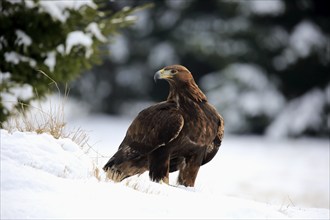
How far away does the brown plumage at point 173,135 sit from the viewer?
Result: 17.2 ft

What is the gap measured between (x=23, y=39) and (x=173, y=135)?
3.61m

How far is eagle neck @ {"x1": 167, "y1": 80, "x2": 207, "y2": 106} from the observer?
5414 millimetres

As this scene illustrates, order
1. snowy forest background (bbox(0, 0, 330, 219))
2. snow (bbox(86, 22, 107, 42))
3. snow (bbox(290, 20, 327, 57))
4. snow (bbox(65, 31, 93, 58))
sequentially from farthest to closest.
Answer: snow (bbox(290, 20, 327, 57)), snow (bbox(86, 22, 107, 42)), snow (bbox(65, 31, 93, 58)), snowy forest background (bbox(0, 0, 330, 219))

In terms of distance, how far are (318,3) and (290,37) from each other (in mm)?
1399

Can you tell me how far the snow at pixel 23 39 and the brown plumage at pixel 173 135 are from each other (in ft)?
9.71

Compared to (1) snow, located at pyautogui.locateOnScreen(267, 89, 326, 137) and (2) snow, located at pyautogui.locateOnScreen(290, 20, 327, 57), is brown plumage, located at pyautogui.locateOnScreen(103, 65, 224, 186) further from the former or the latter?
(2) snow, located at pyautogui.locateOnScreen(290, 20, 327, 57)

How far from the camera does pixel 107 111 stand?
819 inches

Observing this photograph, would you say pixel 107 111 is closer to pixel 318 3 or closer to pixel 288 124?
pixel 288 124

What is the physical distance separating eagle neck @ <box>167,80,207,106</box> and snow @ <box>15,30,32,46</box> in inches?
126

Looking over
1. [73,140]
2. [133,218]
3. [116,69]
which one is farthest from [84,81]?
[133,218]

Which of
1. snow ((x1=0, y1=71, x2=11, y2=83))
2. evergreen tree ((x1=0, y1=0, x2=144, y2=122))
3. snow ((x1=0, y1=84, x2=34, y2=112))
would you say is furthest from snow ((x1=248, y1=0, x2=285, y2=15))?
snow ((x1=0, y1=71, x2=11, y2=83))

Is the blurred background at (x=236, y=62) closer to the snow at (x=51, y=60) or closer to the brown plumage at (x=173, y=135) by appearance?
the snow at (x=51, y=60)

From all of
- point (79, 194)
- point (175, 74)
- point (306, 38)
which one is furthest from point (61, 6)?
point (306, 38)

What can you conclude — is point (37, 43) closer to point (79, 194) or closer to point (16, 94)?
point (16, 94)
